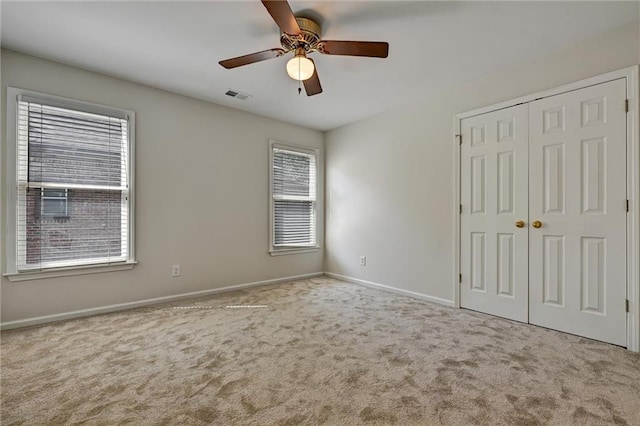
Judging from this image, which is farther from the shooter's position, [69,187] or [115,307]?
[115,307]

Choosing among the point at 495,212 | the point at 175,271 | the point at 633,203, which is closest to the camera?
the point at 633,203

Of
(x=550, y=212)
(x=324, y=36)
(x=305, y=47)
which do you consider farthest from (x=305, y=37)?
(x=550, y=212)

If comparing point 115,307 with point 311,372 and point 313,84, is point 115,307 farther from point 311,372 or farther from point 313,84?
point 313,84

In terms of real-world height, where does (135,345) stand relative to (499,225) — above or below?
below

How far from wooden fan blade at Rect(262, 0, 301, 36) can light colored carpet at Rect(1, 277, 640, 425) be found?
2.24 meters

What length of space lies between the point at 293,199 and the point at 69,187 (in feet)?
9.02

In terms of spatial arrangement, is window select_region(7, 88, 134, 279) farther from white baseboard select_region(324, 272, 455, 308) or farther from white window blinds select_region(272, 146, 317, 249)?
white baseboard select_region(324, 272, 455, 308)

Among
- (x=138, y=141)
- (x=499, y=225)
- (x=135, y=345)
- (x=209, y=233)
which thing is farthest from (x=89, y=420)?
(x=499, y=225)

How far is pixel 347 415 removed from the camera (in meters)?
1.55

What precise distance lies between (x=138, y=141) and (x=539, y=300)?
444 centimetres

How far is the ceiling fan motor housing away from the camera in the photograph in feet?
7.09

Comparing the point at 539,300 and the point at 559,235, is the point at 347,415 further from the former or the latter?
the point at 559,235

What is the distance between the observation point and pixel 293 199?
4.76 meters

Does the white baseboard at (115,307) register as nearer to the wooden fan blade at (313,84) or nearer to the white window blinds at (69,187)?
the white window blinds at (69,187)
